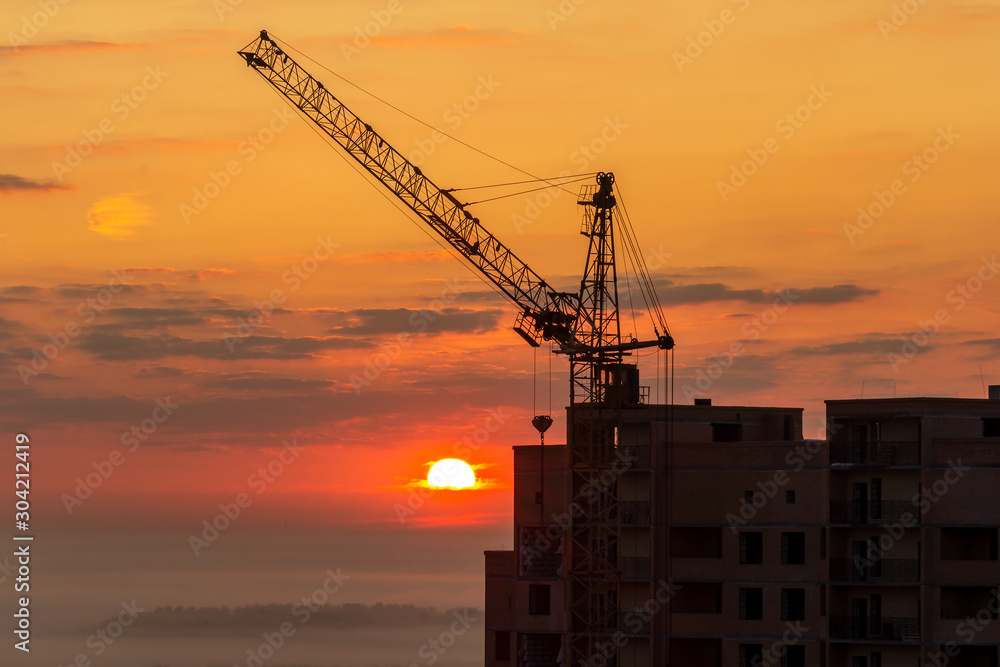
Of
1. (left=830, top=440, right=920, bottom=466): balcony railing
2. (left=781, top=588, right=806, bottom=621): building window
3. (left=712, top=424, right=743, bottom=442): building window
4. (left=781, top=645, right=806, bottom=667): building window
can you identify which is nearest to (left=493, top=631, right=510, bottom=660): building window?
(left=712, top=424, right=743, bottom=442): building window

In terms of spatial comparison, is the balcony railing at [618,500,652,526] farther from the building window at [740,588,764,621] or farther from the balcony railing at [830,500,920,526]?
the balcony railing at [830,500,920,526]

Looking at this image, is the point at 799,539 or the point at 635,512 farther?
the point at 635,512

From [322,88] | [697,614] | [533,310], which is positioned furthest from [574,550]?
[322,88]

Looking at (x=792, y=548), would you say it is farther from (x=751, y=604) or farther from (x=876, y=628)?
(x=876, y=628)

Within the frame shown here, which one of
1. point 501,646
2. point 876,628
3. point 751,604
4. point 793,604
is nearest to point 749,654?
point 751,604

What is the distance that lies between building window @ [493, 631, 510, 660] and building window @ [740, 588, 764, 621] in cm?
1882

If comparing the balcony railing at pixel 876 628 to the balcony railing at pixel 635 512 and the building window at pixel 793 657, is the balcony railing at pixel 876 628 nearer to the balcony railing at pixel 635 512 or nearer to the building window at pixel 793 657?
the building window at pixel 793 657

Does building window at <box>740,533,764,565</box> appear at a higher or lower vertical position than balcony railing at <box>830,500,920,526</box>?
lower

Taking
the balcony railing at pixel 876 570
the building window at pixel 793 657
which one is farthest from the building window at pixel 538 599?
the balcony railing at pixel 876 570

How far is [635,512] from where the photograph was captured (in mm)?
107625

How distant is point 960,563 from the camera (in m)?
97.0

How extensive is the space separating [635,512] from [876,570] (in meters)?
16.8

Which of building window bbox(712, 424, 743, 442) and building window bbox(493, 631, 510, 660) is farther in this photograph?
building window bbox(493, 631, 510, 660)

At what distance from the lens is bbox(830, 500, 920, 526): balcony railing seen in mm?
97750
